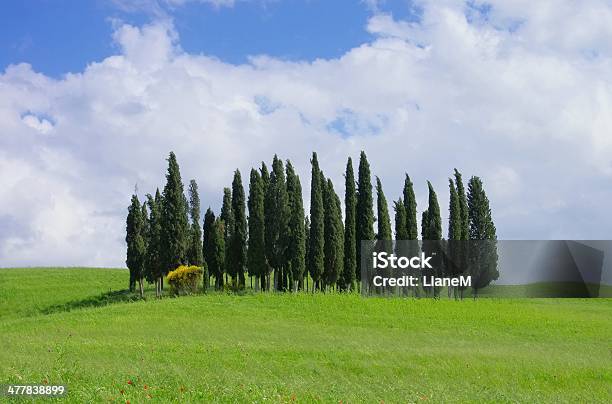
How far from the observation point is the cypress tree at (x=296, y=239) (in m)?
54.8

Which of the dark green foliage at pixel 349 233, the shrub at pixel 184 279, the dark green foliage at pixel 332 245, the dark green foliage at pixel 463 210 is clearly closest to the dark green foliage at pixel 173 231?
the shrub at pixel 184 279

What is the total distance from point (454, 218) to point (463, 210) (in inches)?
71.1

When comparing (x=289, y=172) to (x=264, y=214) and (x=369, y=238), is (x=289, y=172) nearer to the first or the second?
(x=264, y=214)

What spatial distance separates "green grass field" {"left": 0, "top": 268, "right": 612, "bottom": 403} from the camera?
15.6m

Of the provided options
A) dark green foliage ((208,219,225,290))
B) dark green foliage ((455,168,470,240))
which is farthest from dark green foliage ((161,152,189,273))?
dark green foliage ((455,168,470,240))

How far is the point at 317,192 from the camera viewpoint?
57406 millimetres

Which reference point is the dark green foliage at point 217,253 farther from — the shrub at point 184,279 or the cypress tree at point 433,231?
the cypress tree at point 433,231

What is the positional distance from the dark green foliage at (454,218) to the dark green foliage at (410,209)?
353 centimetres

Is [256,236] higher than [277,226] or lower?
lower

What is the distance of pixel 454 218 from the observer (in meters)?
61.6

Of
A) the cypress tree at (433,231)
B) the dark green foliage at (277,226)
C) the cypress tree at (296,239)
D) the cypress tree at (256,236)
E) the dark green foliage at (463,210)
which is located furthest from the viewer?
the dark green foliage at (463,210)

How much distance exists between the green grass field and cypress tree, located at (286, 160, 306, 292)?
6.23m

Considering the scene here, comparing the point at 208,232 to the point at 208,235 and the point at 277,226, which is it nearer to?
the point at 208,235

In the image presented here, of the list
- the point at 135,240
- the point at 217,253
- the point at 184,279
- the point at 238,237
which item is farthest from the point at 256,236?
the point at 135,240
